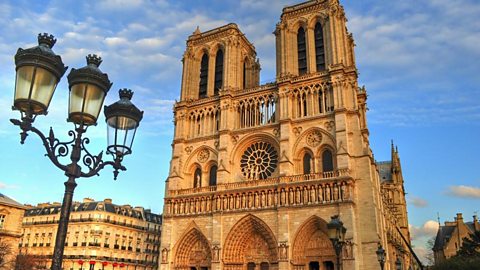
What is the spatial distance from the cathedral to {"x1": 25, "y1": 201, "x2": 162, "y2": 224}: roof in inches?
547

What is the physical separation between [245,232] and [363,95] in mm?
14832

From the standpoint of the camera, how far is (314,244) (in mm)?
26734

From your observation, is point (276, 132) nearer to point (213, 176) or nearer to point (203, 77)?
point (213, 176)

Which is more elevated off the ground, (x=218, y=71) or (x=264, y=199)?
(x=218, y=71)

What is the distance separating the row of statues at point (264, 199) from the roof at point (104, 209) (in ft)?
46.1

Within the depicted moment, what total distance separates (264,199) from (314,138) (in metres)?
5.54

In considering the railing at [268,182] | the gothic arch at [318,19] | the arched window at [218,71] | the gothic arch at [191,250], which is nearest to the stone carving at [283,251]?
the railing at [268,182]

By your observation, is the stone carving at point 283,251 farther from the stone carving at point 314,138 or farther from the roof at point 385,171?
the roof at point 385,171

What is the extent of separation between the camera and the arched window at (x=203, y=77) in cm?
3660

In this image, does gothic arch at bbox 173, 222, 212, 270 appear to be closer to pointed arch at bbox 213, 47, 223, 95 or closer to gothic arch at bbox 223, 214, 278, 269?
gothic arch at bbox 223, 214, 278, 269

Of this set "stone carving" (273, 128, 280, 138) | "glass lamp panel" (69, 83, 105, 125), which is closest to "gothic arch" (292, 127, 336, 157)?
"stone carving" (273, 128, 280, 138)

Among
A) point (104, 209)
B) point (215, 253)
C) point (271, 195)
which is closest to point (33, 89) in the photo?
point (271, 195)

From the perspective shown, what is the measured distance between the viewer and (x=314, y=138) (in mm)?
29266

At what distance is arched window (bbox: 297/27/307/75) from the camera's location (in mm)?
32656
